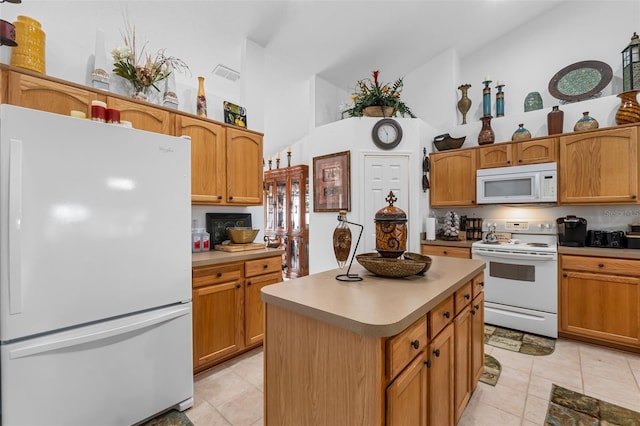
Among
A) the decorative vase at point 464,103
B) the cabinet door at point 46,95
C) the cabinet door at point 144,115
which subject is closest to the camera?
the cabinet door at point 46,95

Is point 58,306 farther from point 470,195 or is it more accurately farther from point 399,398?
point 470,195

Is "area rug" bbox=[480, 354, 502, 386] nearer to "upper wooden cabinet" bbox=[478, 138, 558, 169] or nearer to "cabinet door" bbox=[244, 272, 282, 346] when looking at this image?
"cabinet door" bbox=[244, 272, 282, 346]

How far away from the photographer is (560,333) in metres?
2.86

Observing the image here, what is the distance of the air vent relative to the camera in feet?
11.9

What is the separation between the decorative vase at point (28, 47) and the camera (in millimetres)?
1791

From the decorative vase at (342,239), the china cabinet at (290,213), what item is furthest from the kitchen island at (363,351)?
the china cabinet at (290,213)

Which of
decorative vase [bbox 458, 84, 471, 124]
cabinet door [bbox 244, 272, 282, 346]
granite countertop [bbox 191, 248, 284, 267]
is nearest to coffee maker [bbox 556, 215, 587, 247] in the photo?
decorative vase [bbox 458, 84, 471, 124]

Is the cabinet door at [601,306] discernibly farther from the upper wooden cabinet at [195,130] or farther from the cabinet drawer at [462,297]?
the upper wooden cabinet at [195,130]

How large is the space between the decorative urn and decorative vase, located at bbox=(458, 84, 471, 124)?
3.40 meters

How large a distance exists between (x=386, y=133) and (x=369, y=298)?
311 cm

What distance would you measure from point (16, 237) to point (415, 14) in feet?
13.9

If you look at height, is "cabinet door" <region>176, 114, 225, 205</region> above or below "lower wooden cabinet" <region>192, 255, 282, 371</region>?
above

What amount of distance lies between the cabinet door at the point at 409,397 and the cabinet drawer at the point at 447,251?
258 centimetres

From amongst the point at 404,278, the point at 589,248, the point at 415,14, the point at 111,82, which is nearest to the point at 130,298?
the point at 404,278
